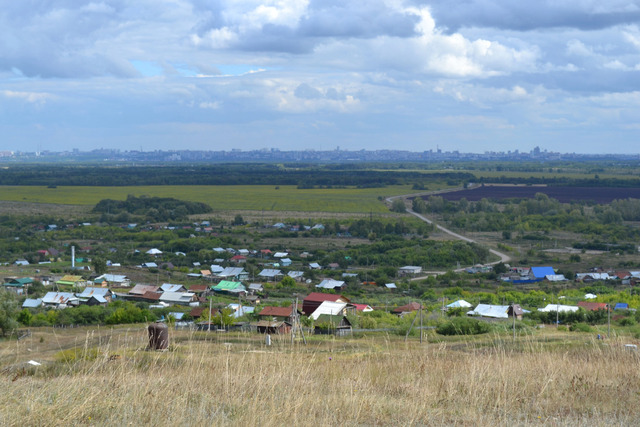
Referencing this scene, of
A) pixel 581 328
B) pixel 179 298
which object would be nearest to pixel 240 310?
pixel 179 298

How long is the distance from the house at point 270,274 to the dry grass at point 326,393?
24.9m

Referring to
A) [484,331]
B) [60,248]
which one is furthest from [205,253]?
[484,331]

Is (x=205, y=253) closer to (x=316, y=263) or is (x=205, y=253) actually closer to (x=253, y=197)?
(x=316, y=263)

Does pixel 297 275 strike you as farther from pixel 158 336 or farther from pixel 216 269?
pixel 158 336

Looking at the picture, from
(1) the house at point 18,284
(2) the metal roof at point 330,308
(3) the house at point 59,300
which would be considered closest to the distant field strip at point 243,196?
(1) the house at point 18,284

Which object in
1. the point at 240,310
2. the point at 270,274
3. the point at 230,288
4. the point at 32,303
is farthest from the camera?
the point at 270,274

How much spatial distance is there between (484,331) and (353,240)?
31320mm

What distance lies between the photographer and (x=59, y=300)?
22781 mm

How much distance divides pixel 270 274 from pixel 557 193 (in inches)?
2025

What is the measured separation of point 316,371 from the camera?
179 inches

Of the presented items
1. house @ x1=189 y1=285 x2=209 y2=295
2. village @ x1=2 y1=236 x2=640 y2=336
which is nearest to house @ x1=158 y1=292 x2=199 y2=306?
village @ x1=2 y1=236 x2=640 y2=336

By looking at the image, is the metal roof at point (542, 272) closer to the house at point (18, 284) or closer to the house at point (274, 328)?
the house at point (274, 328)

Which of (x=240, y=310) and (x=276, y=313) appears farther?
(x=240, y=310)

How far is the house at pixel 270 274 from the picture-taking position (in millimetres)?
29828
